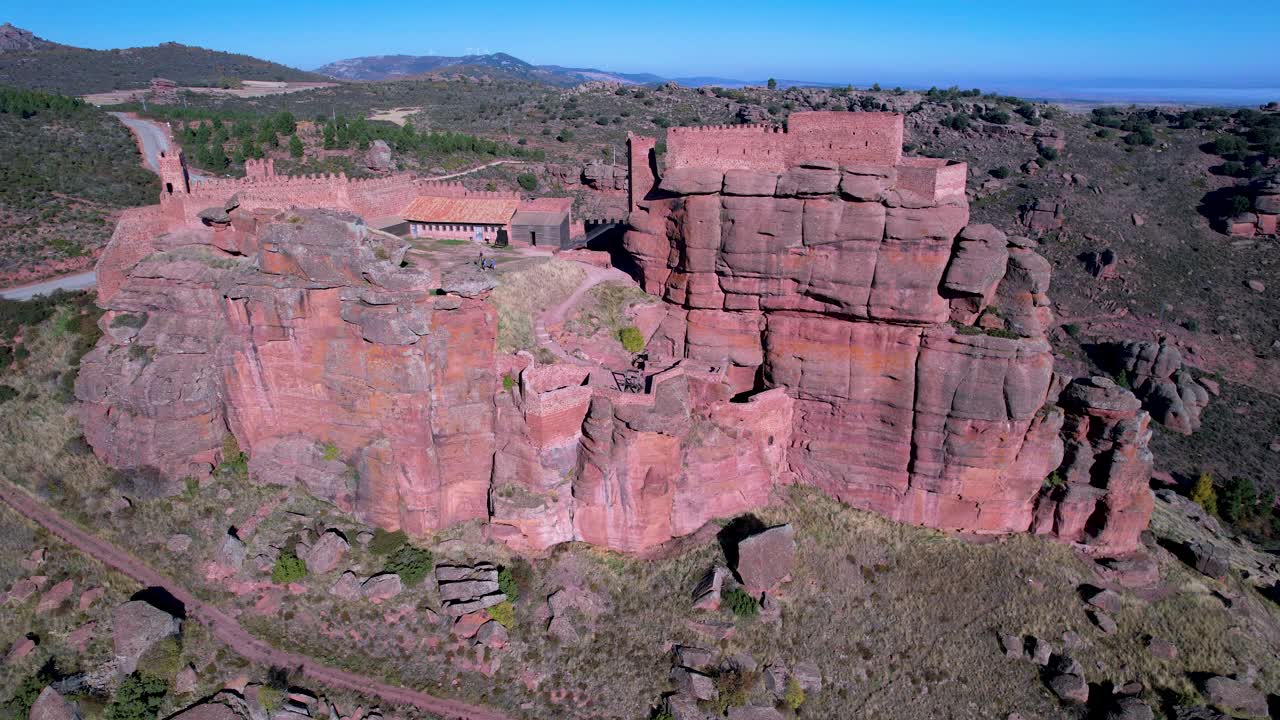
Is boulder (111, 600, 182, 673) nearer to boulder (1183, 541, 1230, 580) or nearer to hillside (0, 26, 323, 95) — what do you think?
boulder (1183, 541, 1230, 580)

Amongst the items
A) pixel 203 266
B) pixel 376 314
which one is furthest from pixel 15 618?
pixel 376 314

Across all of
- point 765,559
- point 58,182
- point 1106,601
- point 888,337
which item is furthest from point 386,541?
point 58,182

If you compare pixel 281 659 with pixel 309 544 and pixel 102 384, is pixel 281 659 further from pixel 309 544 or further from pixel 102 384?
pixel 102 384

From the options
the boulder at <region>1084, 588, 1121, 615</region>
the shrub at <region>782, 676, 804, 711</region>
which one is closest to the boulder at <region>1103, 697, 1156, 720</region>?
the boulder at <region>1084, 588, 1121, 615</region>

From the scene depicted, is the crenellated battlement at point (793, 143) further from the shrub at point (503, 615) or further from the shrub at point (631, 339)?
the shrub at point (503, 615)

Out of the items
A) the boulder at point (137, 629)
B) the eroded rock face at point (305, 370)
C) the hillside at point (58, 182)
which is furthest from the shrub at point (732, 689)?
the hillside at point (58, 182)

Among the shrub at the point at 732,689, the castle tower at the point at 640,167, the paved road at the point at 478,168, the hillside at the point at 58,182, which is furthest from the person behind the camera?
the paved road at the point at 478,168
